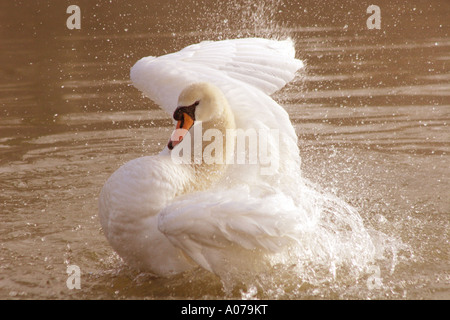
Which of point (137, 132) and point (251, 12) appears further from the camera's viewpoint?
point (251, 12)

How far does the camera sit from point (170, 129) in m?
7.33

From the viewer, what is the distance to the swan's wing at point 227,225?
3.56 metres

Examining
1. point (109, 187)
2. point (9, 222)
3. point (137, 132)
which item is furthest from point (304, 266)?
point (137, 132)

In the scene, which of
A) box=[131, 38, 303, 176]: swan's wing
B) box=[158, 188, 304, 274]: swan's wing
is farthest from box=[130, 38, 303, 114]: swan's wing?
box=[158, 188, 304, 274]: swan's wing

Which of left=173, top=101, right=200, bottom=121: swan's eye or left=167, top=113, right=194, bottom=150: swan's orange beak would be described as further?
left=173, top=101, right=200, bottom=121: swan's eye

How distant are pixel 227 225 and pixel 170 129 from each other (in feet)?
12.7

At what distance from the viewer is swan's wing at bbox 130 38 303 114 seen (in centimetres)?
496

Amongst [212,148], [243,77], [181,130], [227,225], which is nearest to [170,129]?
[243,77]

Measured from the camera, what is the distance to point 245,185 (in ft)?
13.1

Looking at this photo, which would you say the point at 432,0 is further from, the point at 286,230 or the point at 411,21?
the point at 286,230

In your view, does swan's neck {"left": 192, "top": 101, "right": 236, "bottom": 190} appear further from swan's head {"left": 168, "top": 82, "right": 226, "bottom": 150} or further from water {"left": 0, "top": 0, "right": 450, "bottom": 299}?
water {"left": 0, "top": 0, "right": 450, "bottom": 299}

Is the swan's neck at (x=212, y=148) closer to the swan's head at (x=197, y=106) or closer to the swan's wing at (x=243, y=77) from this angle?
the swan's head at (x=197, y=106)

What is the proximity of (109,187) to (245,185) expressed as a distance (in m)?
0.76

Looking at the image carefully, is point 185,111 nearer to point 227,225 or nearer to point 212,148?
point 212,148
